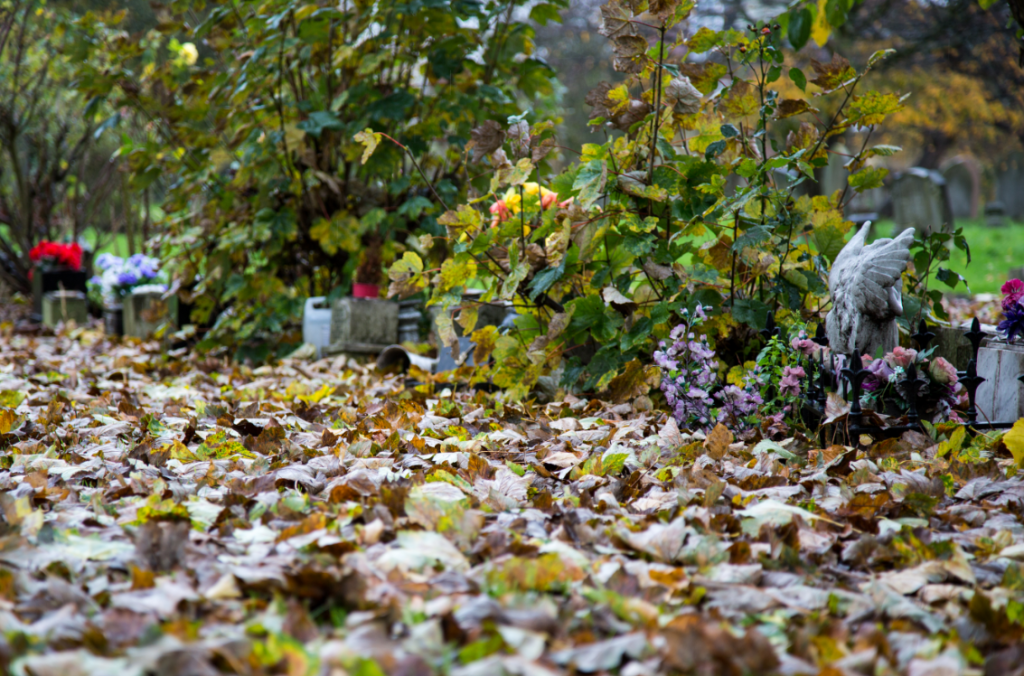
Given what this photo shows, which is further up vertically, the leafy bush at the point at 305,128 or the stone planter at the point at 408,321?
the leafy bush at the point at 305,128

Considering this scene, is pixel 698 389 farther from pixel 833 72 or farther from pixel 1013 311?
pixel 833 72

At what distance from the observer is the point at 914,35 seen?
1303cm

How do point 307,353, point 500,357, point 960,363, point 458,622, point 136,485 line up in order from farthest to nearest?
point 307,353
point 500,357
point 960,363
point 136,485
point 458,622

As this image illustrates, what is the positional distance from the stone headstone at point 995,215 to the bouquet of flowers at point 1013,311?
14287 millimetres

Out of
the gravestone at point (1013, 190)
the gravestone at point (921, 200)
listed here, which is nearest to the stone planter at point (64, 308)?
the gravestone at point (921, 200)

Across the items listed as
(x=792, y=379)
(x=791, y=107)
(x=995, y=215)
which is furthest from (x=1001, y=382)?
(x=995, y=215)

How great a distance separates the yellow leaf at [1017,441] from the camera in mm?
1951

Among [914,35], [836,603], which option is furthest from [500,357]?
[914,35]

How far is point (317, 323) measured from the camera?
4.80 metres

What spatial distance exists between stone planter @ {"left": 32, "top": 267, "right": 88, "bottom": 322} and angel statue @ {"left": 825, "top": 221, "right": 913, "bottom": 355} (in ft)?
26.8

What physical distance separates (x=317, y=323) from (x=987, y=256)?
9.75 meters

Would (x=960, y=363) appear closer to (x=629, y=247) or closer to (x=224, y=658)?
(x=629, y=247)

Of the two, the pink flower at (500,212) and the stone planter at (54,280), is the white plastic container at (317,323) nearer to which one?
the pink flower at (500,212)

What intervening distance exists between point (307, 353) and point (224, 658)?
12.3ft
